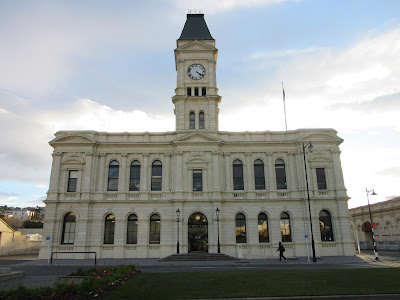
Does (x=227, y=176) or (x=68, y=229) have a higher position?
(x=227, y=176)

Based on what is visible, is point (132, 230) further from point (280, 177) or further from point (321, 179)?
point (321, 179)

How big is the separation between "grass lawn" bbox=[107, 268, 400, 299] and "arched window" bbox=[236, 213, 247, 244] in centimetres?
1948

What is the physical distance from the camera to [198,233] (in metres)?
36.1

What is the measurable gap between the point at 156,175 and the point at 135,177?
2.55 m

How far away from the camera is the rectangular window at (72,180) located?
3769cm

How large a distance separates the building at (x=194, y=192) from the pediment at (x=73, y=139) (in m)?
0.16

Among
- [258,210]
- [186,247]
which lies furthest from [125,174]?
[258,210]

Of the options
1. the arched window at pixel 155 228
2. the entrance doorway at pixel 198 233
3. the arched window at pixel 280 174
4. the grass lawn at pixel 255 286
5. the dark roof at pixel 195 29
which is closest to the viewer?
the grass lawn at pixel 255 286

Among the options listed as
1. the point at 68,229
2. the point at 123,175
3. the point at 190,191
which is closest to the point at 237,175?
the point at 190,191

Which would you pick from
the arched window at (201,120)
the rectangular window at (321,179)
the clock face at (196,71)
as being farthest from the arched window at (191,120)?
the rectangular window at (321,179)

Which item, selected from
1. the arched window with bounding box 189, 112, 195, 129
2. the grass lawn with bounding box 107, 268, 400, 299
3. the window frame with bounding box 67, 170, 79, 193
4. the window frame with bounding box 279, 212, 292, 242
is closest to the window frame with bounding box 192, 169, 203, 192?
the arched window with bounding box 189, 112, 195, 129

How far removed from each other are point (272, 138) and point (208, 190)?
34.4ft

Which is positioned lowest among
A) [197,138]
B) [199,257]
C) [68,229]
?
[199,257]

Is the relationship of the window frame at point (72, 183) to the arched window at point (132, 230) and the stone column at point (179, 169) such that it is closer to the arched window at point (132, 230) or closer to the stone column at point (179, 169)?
the arched window at point (132, 230)
